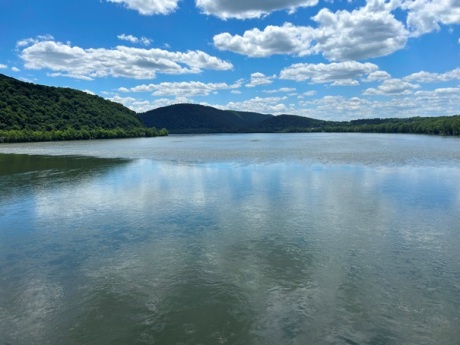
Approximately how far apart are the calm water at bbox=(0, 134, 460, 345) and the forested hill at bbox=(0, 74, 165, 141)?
11114 centimetres

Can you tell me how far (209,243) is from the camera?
15.8 meters

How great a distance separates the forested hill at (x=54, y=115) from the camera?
12562cm

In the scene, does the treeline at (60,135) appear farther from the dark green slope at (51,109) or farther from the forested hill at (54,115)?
the dark green slope at (51,109)

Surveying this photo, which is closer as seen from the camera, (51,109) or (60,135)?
(60,135)

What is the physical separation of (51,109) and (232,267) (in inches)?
6340

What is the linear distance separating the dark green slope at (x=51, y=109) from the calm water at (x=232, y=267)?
399 ft

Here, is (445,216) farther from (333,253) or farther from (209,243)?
(209,243)

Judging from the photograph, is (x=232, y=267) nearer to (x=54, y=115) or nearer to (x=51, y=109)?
(x=54, y=115)

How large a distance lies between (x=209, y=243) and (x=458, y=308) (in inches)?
365

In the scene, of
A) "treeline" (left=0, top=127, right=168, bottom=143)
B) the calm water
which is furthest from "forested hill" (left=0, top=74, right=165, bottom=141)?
the calm water

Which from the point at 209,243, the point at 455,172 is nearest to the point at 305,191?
the point at 209,243

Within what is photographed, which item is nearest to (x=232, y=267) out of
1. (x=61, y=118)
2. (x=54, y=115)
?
(x=54, y=115)

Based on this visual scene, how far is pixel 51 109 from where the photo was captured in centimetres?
15238

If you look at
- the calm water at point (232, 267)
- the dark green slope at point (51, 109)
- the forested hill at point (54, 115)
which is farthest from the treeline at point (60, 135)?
the calm water at point (232, 267)
